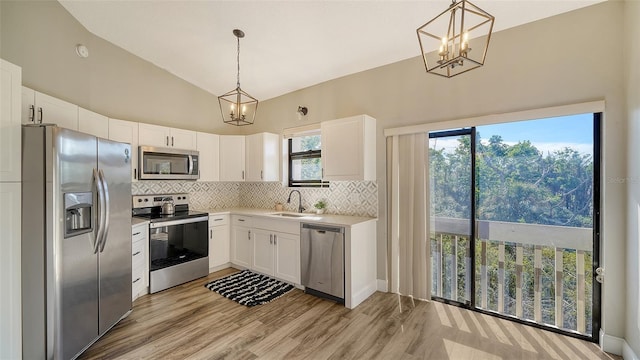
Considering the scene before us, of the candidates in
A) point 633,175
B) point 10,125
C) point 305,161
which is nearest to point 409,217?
point 633,175

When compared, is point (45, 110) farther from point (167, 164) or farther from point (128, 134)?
point (167, 164)

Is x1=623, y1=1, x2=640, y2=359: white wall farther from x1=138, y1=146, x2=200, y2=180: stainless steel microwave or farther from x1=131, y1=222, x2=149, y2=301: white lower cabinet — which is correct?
x1=138, y1=146, x2=200, y2=180: stainless steel microwave

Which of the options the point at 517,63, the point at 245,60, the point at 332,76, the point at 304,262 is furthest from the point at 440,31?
the point at 304,262

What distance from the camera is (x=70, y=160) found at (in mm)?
1956

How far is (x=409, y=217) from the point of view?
3.11 meters

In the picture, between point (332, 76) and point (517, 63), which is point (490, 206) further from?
point (332, 76)

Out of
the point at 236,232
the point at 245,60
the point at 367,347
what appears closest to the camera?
the point at 367,347

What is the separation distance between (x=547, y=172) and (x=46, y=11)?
5043mm

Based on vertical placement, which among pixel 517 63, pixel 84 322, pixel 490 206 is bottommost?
pixel 84 322

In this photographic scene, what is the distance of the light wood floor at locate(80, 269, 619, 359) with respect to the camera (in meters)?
2.13

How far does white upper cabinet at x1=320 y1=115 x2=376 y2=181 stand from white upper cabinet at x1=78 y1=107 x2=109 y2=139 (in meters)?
2.66

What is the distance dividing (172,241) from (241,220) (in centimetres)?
95

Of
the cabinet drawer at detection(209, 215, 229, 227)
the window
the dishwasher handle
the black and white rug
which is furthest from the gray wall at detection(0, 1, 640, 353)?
the cabinet drawer at detection(209, 215, 229, 227)

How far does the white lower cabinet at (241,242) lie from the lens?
12.7 feet
